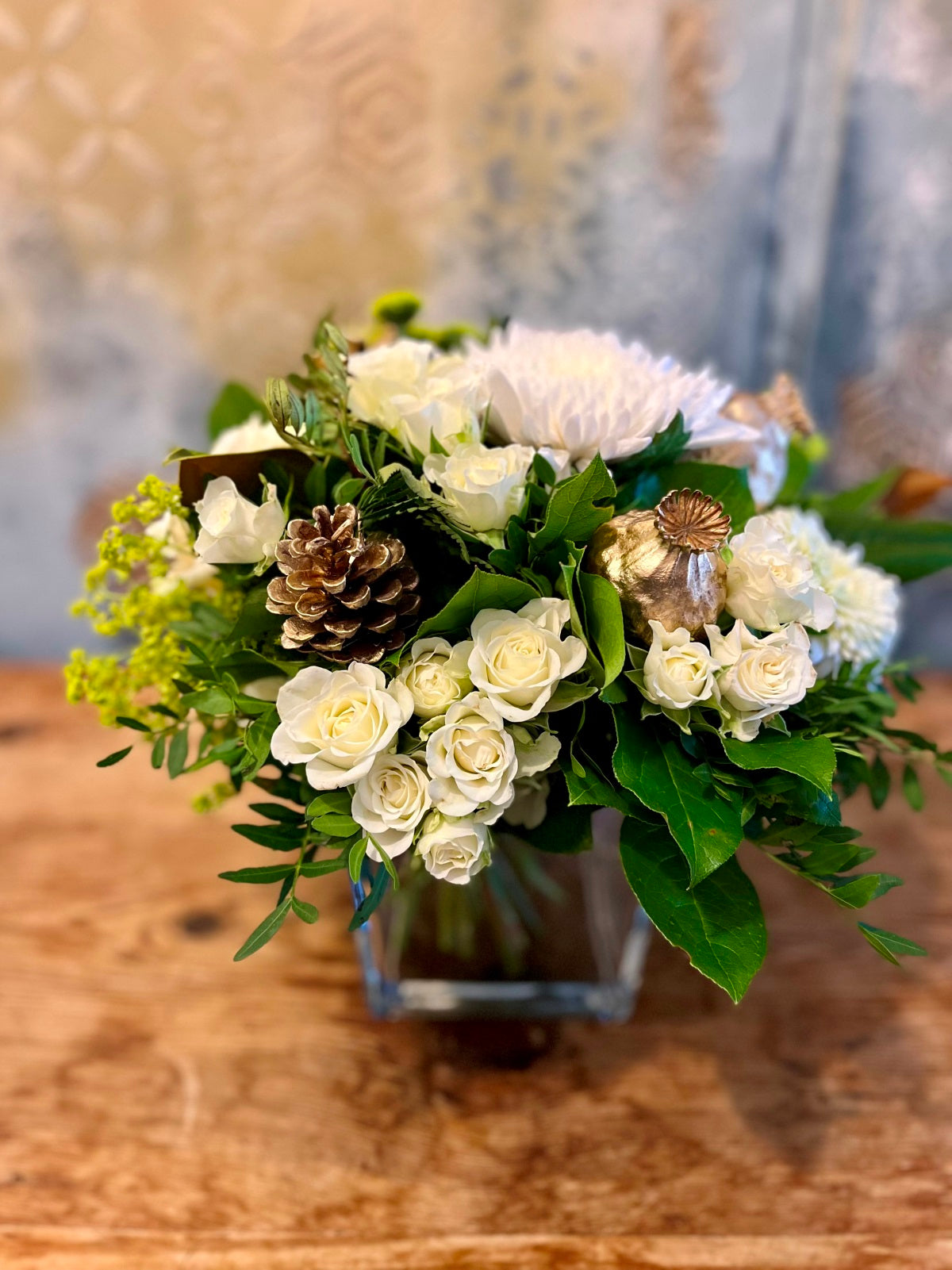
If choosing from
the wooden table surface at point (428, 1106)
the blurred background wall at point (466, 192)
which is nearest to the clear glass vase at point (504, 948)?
the wooden table surface at point (428, 1106)

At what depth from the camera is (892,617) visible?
20.2 inches

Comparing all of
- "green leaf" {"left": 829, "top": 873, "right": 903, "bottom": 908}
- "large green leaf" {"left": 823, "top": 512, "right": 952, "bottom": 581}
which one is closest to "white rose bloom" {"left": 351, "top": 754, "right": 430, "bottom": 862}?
"green leaf" {"left": 829, "top": 873, "right": 903, "bottom": 908}

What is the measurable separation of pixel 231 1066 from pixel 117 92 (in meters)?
1.06

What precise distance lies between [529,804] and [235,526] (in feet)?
0.73

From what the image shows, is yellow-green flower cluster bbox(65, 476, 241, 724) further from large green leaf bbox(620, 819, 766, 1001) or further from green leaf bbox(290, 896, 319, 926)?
large green leaf bbox(620, 819, 766, 1001)

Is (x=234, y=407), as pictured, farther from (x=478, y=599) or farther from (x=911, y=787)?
(x=911, y=787)

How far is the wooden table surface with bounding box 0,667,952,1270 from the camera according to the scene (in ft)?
1.63

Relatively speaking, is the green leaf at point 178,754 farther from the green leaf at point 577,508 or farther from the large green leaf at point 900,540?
the large green leaf at point 900,540

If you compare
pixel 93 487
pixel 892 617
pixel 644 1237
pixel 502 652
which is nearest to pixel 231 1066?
pixel 644 1237

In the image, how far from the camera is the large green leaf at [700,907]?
394mm

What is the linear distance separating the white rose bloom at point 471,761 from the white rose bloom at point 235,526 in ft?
0.44

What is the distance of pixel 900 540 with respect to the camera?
2.17ft

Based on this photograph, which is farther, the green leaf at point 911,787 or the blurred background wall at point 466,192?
the blurred background wall at point 466,192

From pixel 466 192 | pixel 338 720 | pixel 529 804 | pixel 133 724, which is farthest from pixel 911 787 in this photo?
pixel 466 192
